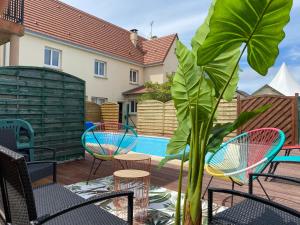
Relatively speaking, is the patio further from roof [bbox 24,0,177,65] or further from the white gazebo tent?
the white gazebo tent

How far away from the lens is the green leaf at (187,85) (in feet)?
7.85

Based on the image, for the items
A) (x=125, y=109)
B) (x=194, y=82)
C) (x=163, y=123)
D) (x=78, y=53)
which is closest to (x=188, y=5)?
(x=163, y=123)

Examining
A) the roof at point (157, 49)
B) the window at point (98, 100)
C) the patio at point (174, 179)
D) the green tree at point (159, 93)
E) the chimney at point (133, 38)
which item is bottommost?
the patio at point (174, 179)

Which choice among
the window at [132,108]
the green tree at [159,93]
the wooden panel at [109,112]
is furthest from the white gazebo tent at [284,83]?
the wooden panel at [109,112]

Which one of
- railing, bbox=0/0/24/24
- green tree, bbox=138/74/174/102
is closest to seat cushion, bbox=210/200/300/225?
railing, bbox=0/0/24/24

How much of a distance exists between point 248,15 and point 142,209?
111 inches

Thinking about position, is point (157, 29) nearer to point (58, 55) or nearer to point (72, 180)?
point (58, 55)

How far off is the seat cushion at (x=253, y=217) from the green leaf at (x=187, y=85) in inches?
38.5

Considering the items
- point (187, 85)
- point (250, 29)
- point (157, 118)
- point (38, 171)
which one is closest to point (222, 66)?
point (187, 85)

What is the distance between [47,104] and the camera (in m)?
6.28

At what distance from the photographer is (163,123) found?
14133 mm

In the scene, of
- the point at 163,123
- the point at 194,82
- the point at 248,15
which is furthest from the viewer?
the point at 163,123

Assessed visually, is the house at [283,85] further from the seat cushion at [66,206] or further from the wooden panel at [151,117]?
the seat cushion at [66,206]

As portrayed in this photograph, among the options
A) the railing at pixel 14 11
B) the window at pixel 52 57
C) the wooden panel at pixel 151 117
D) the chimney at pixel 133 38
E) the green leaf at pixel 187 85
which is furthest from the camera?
the chimney at pixel 133 38
